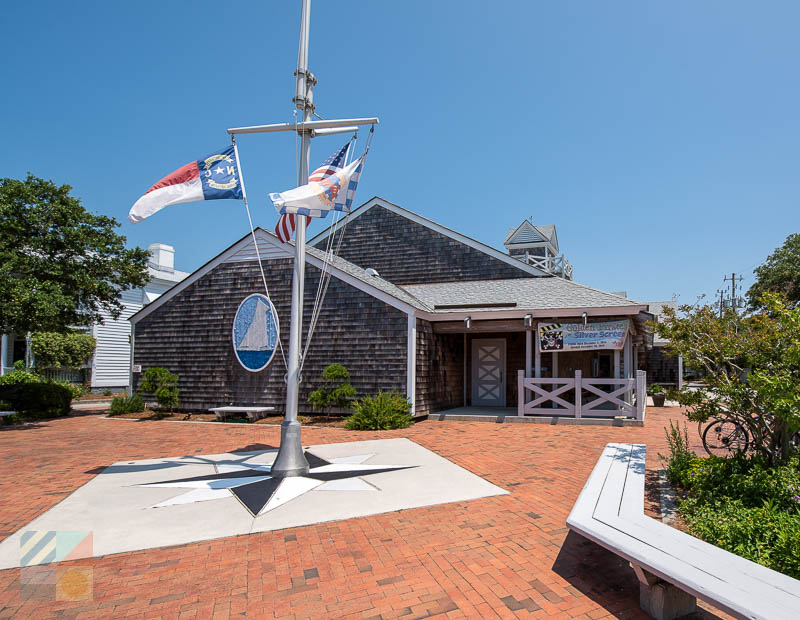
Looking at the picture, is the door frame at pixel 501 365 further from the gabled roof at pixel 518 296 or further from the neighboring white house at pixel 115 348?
the neighboring white house at pixel 115 348

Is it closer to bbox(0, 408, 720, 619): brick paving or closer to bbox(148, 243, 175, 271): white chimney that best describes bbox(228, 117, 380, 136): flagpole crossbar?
bbox(0, 408, 720, 619): brick paving

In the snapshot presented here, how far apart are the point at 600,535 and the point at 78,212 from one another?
17850 mm

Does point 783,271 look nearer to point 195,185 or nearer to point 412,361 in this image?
point 412,361

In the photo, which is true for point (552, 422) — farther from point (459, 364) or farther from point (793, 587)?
point (793, 587)

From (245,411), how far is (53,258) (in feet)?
26.6

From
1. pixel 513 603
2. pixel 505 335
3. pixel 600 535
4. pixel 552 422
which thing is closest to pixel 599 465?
pixel 600 535

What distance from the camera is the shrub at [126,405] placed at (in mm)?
15406

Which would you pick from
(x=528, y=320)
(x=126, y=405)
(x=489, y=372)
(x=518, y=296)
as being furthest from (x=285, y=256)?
(x=489, y=372)

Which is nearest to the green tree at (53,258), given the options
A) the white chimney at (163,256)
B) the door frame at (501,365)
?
the door frame at (501,365)

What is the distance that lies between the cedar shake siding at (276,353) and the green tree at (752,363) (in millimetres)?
7962

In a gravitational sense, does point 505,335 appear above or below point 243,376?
above

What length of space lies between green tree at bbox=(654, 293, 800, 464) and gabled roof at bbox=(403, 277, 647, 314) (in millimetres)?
6533

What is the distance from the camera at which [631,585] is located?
3.76 m

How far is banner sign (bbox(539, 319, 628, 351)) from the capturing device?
1259cm
